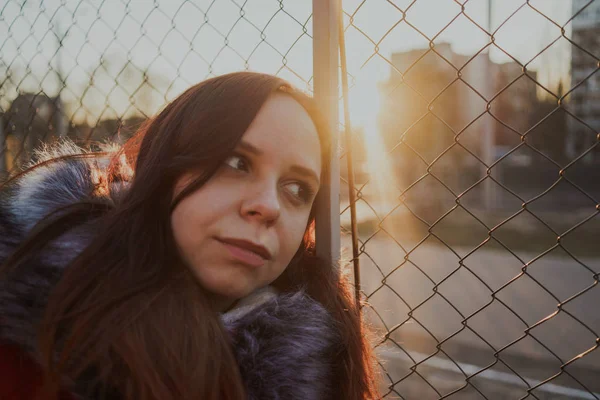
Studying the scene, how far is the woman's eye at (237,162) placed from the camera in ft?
3.96

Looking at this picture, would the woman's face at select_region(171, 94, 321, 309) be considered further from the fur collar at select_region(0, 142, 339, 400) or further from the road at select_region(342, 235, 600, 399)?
the road at select_region(342, 235, 600, 399)

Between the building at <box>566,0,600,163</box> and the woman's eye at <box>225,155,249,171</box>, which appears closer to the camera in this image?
the woman's eye at <box>225,155,249,171</box>

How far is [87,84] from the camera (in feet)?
9.02

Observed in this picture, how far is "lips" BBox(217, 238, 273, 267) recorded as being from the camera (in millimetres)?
1164

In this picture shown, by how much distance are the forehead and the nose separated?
0.29 ft

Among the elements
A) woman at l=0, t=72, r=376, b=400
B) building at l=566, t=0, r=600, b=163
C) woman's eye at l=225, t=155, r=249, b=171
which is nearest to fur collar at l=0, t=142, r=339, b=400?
woman at l=0, t=72, r=376, b=400

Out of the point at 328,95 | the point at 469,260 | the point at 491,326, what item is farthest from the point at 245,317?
the point at 469,260

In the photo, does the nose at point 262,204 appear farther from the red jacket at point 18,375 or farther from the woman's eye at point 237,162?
the red jacket at point 18,375

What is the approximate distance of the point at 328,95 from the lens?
144 centimetres

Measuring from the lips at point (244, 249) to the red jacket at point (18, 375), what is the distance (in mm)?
460

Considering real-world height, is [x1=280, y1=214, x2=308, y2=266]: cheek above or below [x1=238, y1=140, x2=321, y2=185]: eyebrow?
below

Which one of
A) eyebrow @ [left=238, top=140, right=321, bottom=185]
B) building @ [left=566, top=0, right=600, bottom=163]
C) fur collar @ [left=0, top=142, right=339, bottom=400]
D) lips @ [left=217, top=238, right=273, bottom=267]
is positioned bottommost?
fur collar @ [left=0, top=142, right=339, bottom=400]

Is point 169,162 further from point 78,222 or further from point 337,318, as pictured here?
point 337,318

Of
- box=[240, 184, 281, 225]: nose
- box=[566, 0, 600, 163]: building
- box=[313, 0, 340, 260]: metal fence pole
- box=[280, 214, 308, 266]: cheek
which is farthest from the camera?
box=[566, 0, 600, 163]: building
